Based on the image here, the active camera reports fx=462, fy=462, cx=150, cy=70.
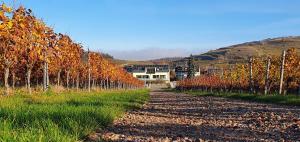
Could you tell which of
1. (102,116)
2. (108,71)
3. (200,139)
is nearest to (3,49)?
(102,116)

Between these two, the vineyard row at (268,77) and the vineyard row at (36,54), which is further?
the vineyard row at (268,77)

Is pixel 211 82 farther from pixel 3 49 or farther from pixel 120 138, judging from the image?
pixel 120 138

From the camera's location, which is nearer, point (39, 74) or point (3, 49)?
point (3, 49)

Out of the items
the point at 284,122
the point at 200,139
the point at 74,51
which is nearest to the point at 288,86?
the point at 74,51

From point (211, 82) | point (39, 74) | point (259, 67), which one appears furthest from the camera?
point (211, 82)

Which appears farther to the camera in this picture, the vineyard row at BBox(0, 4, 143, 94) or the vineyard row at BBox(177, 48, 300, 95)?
the vineyard row at BBox(177, 48, 300, 95)

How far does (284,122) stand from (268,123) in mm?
467

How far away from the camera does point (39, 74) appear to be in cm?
4916

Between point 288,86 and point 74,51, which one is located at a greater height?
point 74,51

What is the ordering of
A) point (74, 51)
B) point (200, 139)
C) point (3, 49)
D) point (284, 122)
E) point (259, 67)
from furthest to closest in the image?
point (259, 67) → point (74, 51) → point (3, 49) → point (284, 122) → point (200, 139)

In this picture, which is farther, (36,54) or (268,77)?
(268,77)

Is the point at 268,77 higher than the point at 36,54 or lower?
lower

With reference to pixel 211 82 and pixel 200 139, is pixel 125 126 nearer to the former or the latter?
pixel 200 139

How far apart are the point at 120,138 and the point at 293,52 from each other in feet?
147
